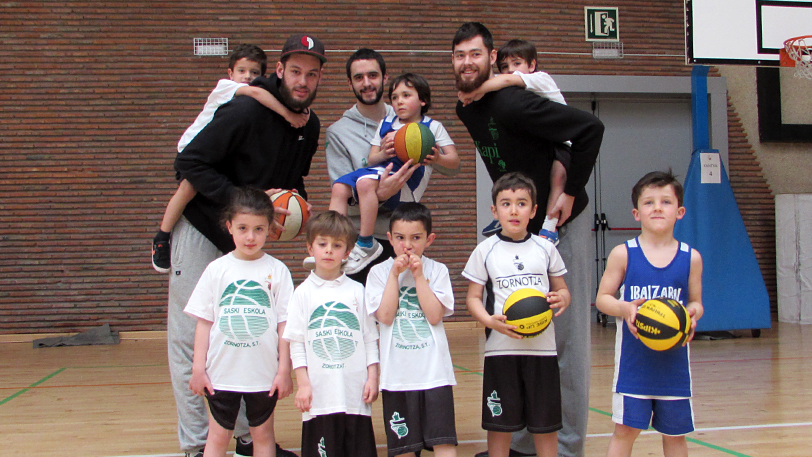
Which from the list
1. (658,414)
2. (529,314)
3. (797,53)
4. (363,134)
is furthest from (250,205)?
(797,53)

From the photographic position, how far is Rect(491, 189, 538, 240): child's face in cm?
246

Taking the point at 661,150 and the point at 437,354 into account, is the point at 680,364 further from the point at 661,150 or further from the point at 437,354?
the point at 661,150

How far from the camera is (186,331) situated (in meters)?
2.82

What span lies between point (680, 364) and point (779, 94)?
9093 mm

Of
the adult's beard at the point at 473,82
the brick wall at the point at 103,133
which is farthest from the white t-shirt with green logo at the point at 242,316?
the brick wall at the point at 103,133

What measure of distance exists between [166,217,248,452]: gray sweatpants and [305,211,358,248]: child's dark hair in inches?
29.0

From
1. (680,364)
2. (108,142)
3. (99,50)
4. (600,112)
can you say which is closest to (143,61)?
(99,50)

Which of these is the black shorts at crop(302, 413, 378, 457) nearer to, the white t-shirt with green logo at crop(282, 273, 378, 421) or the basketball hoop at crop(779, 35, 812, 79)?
the white t-shirt with green logo at crop(282, 273, 378, 421)

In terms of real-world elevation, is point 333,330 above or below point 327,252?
below

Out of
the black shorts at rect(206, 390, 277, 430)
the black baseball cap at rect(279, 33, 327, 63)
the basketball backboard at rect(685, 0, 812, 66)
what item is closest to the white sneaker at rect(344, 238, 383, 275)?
the black shorts at rect(206, 390, 277, 430)

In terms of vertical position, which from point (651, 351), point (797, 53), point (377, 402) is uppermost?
point (797, 53)

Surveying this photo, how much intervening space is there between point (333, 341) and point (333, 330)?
44 mm

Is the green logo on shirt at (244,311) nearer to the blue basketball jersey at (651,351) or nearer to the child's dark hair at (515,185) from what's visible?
the child's dark hair at (515,185)

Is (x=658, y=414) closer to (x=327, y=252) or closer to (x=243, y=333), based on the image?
(x=327, y=252)
